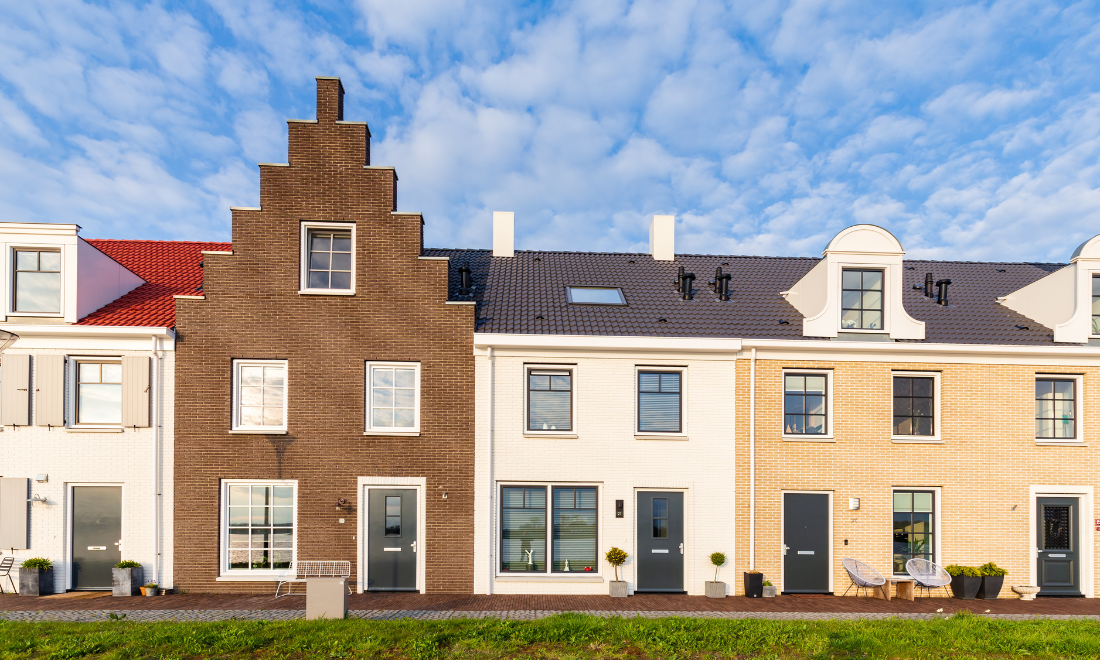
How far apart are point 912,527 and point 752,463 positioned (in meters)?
4.23

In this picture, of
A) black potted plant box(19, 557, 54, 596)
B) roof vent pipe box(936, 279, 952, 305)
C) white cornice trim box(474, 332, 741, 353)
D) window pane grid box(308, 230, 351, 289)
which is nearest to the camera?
black potted plant box(19, 557, 54, 596)

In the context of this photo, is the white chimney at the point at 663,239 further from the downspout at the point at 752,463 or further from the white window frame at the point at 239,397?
the white window frame at the point at 239,397

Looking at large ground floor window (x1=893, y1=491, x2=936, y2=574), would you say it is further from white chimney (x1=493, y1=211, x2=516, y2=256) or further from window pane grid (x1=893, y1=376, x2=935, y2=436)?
white chimney (x1=493, y1=211, x2=516, y2=256)

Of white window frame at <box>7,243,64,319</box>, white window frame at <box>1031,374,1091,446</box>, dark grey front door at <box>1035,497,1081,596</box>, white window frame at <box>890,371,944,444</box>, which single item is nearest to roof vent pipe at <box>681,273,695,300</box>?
white window frame at <box>890,371,944,444</box>

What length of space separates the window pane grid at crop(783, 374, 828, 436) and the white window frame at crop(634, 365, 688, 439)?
2476mm

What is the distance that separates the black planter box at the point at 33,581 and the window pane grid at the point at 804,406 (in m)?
16.9

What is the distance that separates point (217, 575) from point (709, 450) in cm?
1142

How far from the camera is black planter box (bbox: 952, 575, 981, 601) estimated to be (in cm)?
1291

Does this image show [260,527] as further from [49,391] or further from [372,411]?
[49,391]

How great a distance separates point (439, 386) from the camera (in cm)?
1301

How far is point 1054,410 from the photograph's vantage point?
45.6 feet

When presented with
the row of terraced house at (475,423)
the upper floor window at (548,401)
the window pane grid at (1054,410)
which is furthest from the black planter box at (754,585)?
the window pane grid at (1054,410)

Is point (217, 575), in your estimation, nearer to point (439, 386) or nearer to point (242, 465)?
point (242, 465)

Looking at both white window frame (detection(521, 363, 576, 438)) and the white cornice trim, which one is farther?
white window frame (detection(521, 363, 576, 438))
